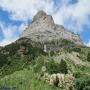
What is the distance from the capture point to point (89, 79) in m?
167

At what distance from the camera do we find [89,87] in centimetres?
16025

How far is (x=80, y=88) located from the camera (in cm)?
16888

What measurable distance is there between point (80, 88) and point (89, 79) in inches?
285

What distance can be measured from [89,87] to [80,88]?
9.56 metres

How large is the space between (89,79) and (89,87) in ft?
25.4
